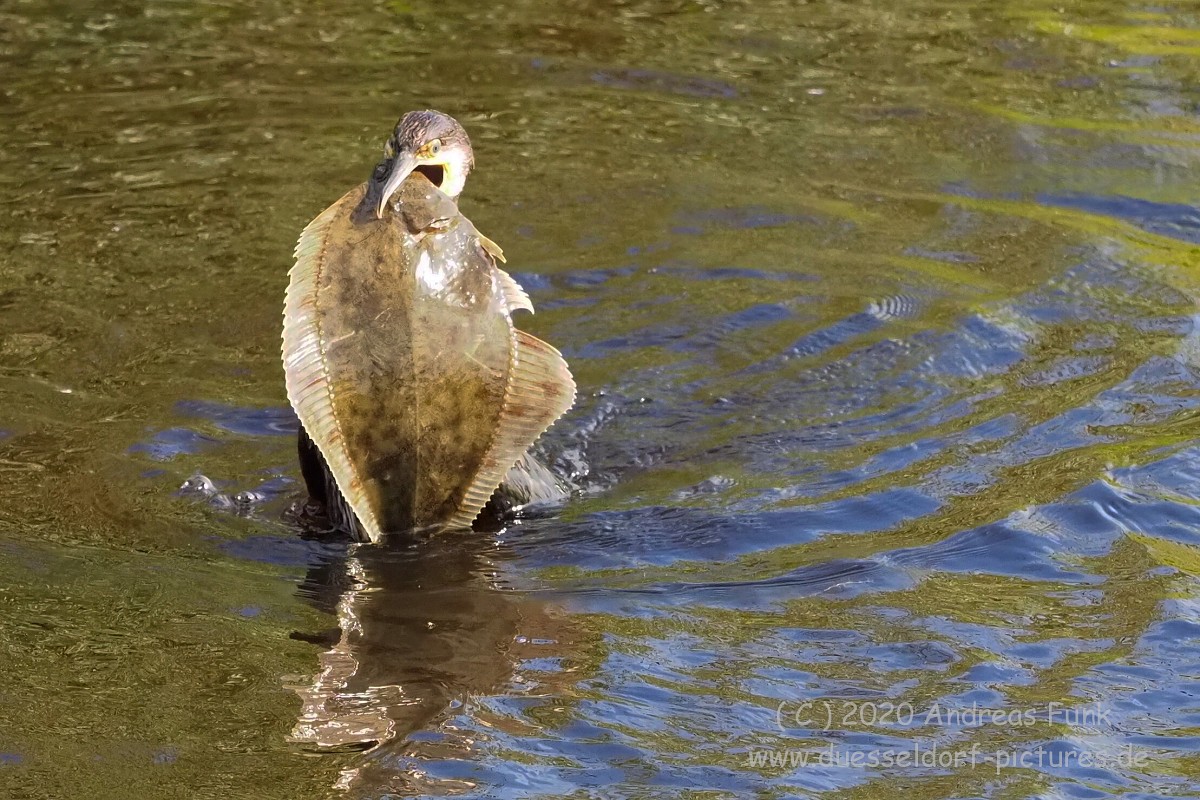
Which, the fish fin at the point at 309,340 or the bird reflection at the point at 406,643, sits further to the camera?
the fish fin at the point at 309,340

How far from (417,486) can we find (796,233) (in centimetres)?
410

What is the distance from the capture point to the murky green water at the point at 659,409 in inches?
174

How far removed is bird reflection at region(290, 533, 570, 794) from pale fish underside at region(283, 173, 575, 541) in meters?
0.30

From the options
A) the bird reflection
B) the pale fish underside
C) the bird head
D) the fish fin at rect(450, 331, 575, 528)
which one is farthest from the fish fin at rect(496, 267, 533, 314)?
Answer: the bird reflection

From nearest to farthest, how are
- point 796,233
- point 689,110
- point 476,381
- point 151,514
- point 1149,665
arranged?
point 1149,665
point 476,381
point 151,514
point 796,233
point 689,110

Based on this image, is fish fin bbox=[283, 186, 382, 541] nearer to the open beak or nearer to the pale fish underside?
the pale fish underside

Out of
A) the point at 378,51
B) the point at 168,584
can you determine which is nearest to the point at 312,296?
the point at 168,584

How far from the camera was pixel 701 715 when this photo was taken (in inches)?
177

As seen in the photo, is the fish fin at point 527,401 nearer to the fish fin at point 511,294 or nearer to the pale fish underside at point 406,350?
the pale fish underside at point 406,350

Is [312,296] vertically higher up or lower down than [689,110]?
higher up

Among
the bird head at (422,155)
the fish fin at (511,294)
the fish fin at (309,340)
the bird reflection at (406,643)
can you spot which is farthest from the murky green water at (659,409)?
the bird head at (422,155)

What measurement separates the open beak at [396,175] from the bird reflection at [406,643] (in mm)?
1204

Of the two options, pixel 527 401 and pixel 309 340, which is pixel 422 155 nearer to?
pixel 309 340

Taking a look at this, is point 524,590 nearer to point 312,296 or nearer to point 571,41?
point 312,296
